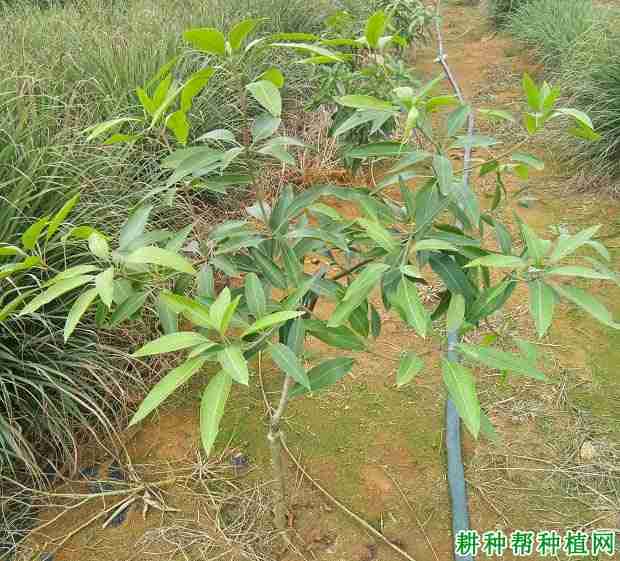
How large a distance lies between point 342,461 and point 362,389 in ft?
1.10

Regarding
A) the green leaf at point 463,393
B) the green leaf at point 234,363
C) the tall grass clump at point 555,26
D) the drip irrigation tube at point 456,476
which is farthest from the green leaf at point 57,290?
the tall grass clump at point 555,26

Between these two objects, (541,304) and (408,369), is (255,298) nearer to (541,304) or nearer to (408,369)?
(408,369)

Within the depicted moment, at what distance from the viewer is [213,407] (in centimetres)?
87

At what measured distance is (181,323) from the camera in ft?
7.55

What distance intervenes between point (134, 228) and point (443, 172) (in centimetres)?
58

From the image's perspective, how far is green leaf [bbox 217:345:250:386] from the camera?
2.60ft

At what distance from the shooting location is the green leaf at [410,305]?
944 millimetres

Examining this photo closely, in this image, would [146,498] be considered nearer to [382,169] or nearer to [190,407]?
[190,407]

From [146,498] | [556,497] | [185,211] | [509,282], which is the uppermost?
[509,282]

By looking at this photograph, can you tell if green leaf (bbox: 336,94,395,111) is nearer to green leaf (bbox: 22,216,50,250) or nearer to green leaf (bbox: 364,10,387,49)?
green leaf (bbox: 364,10,387,49)

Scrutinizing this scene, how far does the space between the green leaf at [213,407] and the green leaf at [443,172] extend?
0.49 m

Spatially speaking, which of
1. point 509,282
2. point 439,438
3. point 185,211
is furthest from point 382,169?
point 509,282

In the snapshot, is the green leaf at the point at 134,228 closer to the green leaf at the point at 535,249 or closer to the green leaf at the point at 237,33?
the green leaf at the point at 237,33

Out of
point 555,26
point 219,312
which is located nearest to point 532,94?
point 219,312
